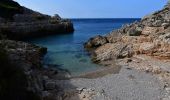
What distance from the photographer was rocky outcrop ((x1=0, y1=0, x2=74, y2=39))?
6497 cm

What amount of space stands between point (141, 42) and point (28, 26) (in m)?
32.9

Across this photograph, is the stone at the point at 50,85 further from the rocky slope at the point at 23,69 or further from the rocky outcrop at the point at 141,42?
the rocky outcrop at the point at 141,42

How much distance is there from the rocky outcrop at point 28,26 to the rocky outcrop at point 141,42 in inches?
818

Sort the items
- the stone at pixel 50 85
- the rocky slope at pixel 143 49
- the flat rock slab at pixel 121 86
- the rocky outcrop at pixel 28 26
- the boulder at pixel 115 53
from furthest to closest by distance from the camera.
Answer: the rocky outcrop at pixel 28 26, the boulder at pixel 115 53, the rocky slope at pixel 143 49, the stone at pixel 50 85, the flat rock slab at pixel 121 86

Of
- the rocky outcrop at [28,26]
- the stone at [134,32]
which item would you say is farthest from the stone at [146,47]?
the rocky outcrop at [28,26]

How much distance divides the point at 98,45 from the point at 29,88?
27705 millimetres

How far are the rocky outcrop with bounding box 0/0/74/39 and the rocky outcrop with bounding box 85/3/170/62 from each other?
68.2 feet

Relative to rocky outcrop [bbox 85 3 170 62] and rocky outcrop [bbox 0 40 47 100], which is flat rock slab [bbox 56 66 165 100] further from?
rocky outcrop [bbox 85 3 170 62]

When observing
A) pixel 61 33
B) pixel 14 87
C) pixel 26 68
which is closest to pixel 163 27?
pixel 26 68

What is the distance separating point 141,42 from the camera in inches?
1614

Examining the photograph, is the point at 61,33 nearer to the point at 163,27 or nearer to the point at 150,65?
the point at 163,27

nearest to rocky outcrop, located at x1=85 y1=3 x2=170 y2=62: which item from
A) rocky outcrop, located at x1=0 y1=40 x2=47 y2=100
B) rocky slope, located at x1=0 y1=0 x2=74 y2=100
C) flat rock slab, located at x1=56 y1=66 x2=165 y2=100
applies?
flat rock slab, located at x1=56 y1=66 x2=165 y2=100

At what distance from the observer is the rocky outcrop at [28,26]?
65.0 metres

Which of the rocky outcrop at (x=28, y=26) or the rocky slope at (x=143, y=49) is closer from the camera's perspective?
the rocky slope at (x=143, y=49)
